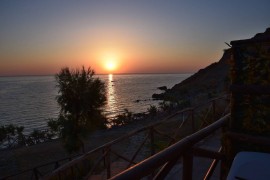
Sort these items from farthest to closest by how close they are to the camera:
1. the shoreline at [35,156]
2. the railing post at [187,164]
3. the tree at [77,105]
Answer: the tree at [77,105]
the shoreline at [35,156]
the railing post at [187,164]

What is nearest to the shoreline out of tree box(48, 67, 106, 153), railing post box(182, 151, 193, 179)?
tree box(48, 67, 106, 153)

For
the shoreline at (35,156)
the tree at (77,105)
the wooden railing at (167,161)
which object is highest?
the wooden railing at (167,161)

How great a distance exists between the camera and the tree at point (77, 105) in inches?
850

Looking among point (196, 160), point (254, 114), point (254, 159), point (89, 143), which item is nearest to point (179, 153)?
point (254, 159)

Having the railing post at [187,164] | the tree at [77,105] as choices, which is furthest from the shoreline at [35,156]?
the railing post at [187,164]

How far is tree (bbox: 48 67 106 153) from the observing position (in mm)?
21594

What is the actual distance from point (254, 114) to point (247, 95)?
0.91ft

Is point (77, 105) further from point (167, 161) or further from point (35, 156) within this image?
point (167, 161)

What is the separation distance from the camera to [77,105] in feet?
73.8

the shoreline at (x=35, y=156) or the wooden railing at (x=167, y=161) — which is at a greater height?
the wooden railing at (x=167, y=161)

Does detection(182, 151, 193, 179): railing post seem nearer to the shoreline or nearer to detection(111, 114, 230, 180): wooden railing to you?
detection(111, 114, 230, 180): wooden railing

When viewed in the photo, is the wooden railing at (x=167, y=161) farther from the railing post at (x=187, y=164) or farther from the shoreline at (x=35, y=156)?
the shoreline at (x=35, y=156)

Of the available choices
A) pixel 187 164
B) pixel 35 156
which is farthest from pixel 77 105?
pixel 187 164

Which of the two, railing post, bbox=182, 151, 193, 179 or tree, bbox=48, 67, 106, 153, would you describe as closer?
railing post, bbox=182, 151, 193, 179
